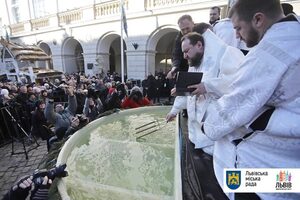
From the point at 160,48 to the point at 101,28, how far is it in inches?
184

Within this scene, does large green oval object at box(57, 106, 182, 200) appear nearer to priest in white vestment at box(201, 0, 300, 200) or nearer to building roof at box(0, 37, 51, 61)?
priest in white vestment at box(201, 0, 300, 200)

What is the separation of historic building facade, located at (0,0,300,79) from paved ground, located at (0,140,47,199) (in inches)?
358

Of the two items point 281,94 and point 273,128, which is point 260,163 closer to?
point 273,128

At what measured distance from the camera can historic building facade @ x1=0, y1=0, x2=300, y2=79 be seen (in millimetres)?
13141

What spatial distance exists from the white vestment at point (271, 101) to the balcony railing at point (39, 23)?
21.3 meters

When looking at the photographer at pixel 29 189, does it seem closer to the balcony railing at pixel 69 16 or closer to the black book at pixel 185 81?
the black book at pixel 185 81

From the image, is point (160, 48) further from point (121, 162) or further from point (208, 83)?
point (208, 83)

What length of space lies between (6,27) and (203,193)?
27.9 metres

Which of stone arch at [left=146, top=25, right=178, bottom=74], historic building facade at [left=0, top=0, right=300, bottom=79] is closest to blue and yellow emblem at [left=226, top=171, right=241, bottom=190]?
historic building facade at [left=0, top=0, right=300, bottom=79]

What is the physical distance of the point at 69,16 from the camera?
1762cm

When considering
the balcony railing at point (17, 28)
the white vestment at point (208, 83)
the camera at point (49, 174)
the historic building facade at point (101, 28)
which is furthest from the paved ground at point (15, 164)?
the balcony railing at point (17, 28)

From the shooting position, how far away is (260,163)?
131cm

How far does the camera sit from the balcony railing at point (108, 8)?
48.4ft

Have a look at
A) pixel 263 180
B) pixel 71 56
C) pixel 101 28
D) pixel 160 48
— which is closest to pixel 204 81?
pixel 263 180
